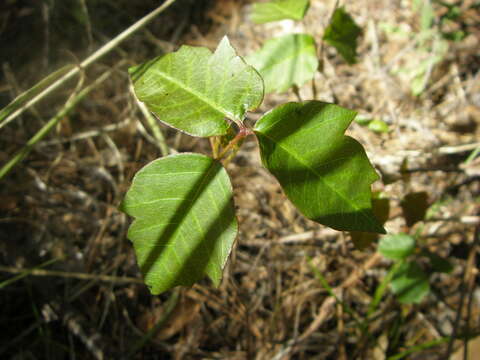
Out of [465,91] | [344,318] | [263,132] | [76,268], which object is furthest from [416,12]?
[76,268]

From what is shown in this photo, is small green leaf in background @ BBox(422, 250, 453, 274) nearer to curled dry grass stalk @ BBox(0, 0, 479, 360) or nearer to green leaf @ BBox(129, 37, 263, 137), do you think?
curled dry grass stalk @ BBox(0, 0, 479, 360)

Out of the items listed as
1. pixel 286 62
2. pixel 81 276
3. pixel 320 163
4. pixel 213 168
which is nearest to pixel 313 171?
pixel 320 163

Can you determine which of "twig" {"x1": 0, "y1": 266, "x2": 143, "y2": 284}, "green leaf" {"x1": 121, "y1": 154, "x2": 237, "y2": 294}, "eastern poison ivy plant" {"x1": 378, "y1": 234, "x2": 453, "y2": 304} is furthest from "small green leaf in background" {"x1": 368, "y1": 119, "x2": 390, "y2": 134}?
"twig" {"x1": 0, "y1": 266, "x2": 143, "y2": 284}

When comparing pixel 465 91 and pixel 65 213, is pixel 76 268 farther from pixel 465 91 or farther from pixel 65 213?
pixel 465 91

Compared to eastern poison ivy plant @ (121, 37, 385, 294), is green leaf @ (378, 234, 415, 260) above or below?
below

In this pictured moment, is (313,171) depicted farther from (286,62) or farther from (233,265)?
(233,265)

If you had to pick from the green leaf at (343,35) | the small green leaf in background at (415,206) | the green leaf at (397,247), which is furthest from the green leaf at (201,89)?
the green leaf at (397,247)

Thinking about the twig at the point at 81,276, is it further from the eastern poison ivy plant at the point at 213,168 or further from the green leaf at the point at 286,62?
the green leaf at the point at 286,62

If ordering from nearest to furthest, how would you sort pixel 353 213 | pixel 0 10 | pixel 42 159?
pixel 353 213 → pixel 42 159 → pixel 0 10
